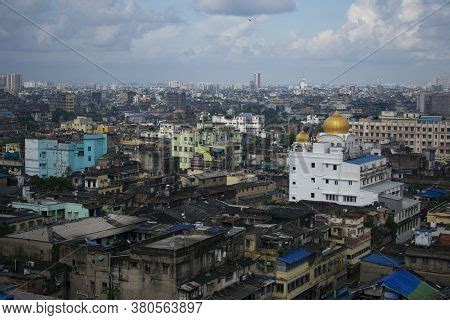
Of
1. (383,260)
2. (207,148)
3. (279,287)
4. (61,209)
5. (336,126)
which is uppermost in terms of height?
(336,126)

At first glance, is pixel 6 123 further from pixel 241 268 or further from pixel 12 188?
pixel 241 268

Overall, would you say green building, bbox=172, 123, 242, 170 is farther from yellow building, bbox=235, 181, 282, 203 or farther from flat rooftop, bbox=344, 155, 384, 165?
flat rooftop, bbox=344, 155, 384, 165

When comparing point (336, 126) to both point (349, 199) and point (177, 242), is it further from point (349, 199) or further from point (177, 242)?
point (177, 242)

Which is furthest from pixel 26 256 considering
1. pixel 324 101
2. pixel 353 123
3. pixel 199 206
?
pixel 324 101

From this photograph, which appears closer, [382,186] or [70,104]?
[382,186]

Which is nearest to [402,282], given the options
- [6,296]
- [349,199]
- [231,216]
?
[231,216]

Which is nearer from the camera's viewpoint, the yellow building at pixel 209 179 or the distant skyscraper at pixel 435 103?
the yellow building at pixel 209 179

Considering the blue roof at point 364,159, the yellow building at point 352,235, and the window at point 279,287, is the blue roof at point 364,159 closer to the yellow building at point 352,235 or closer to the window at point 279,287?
the yellow building at point 352,235

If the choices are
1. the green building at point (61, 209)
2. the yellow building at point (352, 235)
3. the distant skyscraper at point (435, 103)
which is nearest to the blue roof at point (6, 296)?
the yellow building at point (352, 235)
